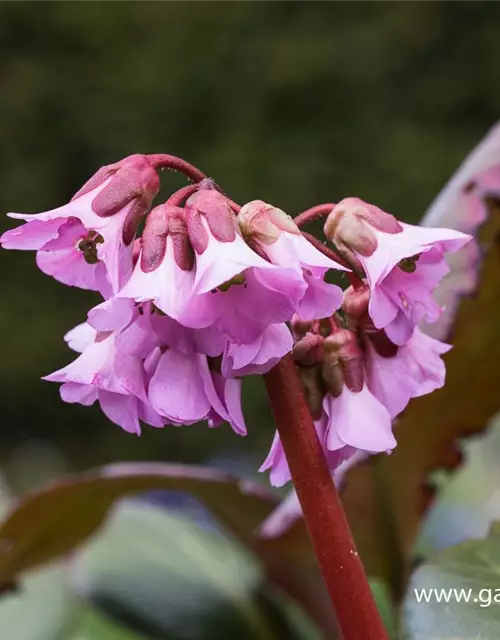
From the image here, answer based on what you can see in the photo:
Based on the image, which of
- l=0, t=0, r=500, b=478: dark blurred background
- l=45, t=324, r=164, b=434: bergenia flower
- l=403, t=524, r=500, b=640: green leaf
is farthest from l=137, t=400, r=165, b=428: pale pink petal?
l=0, t=0, r=500, b=478: dark blurred background

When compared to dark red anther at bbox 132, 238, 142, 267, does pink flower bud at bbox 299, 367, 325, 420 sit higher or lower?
lower

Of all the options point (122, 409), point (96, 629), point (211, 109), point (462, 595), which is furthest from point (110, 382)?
point (211, 109)

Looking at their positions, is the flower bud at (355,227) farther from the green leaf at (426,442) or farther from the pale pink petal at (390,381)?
the green leaf at (426,442)

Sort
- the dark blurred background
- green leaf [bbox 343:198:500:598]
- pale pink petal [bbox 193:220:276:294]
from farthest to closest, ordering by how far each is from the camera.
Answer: the dark blurred background → green leaf [bbox 343:198:500:598] → pale pink petal [bbox 193:220:276:294]

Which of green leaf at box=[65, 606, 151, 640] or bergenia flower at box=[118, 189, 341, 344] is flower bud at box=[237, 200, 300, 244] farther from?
green leaf at box=[65, 606, 151, 640]

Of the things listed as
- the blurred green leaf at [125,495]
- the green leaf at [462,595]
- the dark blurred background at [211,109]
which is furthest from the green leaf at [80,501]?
the dark blurred background at [211,109]

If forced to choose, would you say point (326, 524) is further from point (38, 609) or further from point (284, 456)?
point (38, 609)
